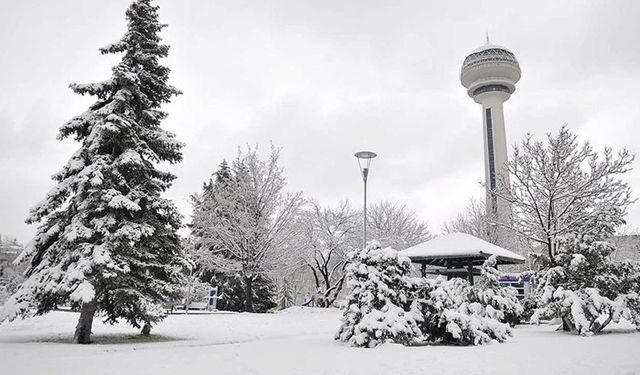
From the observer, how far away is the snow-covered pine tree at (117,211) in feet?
Answer: 36.2

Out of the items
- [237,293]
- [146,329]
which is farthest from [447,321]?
[237,293]

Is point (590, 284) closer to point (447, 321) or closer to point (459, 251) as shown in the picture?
point (459, 251)

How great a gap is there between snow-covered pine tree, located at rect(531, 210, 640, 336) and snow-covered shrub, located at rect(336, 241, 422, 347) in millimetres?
4721

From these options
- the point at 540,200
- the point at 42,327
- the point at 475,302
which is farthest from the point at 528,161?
the point at 42,327

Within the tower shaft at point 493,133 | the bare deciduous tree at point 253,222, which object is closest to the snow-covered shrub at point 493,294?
the bare deciduous tree at point 253,222

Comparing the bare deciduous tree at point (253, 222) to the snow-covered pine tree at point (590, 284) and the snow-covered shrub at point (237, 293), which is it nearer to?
the snow-covered shrub at point (237, 293)

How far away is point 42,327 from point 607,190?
70.6 ft

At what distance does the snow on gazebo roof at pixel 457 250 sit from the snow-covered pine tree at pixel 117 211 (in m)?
8.48

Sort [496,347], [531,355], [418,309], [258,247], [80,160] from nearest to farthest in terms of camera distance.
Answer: [531,355]
[496,347]
[418,309]
[80,160]
[258,247]

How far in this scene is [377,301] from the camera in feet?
36.7

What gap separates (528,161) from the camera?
1909 cm

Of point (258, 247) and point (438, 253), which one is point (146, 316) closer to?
point (438, 253)

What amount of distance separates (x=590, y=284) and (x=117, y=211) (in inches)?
524

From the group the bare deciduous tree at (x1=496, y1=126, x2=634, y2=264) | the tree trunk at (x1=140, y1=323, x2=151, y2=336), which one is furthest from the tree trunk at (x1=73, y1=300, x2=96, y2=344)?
the bare deciduous tree at (x1=496, y1=126, x2=634, y2=264)
